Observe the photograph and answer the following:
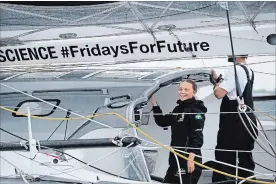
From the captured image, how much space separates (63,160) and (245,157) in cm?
120

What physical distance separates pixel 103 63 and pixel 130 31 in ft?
1.07

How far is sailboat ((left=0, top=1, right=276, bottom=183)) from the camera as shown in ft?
12.6

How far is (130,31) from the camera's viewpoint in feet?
13.6

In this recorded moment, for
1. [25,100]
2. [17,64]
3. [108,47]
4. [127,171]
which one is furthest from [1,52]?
[127,171]

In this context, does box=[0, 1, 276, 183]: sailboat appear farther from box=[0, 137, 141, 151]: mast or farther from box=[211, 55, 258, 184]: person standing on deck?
box=[211, 55, 258, 184]: person standing on deck

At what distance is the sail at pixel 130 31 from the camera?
154 inches

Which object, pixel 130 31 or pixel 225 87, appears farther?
pixel 130 31

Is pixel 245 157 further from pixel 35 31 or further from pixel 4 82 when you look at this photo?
pixel 4 82

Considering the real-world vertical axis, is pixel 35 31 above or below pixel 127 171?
above

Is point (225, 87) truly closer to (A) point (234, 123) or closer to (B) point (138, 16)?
(A) point (234, 123)

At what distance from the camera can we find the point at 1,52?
171 inches

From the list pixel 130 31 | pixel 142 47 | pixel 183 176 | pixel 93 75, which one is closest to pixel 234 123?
pixel 183 176

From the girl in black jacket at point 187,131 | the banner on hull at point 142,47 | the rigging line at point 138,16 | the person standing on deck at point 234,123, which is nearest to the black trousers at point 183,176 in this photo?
the girl in black jacket at point 187,131

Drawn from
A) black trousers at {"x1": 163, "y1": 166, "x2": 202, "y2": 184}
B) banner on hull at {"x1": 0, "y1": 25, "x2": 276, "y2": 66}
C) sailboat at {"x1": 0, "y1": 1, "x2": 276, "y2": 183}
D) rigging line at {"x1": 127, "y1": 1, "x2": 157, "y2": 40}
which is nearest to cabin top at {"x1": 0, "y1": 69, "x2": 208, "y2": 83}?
sailboat at {"x1": 0, "y1": 1, "x2": 276, "y2": 183}
